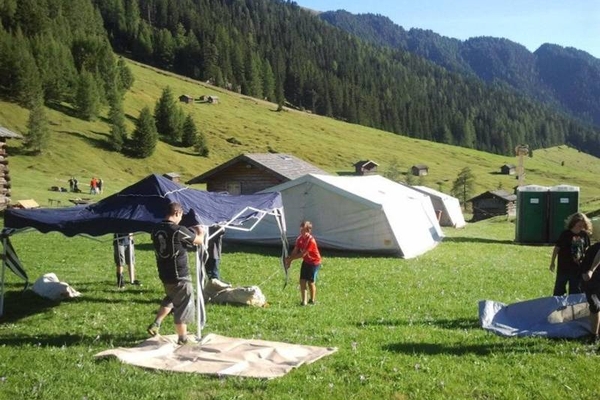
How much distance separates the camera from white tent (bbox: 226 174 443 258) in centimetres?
2131

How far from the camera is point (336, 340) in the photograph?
28.9 ft

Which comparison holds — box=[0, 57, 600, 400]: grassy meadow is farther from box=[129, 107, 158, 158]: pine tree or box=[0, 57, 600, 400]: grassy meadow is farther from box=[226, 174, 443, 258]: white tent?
box=[129, 107, 158, 158]: pine tree

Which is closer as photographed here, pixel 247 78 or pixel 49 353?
pixel 49 353

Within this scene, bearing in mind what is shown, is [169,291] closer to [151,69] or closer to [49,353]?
[49,353]

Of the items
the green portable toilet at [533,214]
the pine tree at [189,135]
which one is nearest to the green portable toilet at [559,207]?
the green portable toilet at [533,214]

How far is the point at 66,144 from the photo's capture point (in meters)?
76.9

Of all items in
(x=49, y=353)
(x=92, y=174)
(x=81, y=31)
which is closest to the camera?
(x=49, y=353)

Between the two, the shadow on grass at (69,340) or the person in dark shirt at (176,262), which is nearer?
the person in dark shirt at (176,262)

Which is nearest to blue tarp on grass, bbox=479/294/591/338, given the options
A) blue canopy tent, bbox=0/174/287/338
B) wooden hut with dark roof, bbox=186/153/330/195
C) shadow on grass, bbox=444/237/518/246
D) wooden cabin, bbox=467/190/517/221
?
blue canopy tent, bbox=0/174/287/338

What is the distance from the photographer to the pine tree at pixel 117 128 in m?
83.3

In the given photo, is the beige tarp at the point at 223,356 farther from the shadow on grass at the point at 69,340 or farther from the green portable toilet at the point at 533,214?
the green portable toilet at the point at 533,214

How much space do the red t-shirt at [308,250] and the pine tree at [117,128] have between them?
7648 centimetres

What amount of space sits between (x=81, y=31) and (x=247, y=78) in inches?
2076

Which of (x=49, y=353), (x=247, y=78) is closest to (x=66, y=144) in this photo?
(x=49, y=353)
